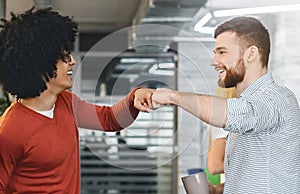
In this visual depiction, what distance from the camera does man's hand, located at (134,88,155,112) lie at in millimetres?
1673

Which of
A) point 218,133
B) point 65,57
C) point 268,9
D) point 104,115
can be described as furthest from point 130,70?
point 65,57

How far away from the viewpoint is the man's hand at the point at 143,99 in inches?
65.9

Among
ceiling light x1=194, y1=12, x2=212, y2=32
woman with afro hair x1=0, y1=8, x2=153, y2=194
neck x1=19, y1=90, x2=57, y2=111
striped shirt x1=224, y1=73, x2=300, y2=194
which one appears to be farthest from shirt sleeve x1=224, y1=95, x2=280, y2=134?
ceiling light x1=194, y1=12, x2=212, y2=32

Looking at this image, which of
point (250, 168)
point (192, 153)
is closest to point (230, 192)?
point (250, 168)

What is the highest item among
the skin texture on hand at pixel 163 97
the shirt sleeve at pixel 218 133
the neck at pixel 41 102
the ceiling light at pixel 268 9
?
the ceiling light at pixel 268 9

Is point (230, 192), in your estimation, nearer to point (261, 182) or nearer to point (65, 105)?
point (261, 182)

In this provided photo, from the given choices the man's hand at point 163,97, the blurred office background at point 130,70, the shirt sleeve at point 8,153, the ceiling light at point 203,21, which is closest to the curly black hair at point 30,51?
the shirt sleeve at point 8,153

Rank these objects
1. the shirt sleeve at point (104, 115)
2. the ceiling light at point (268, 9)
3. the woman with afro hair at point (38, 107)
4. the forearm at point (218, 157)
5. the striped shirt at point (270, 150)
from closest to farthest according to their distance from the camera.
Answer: the striped shirt at point (270, 150) < the woman with afro hair at point (38, 107) < the shirt sleeve at point (104, 115) < the forearm at point (218, 157) < the ceiling light at point (268, 9)

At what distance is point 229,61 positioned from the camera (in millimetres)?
1806

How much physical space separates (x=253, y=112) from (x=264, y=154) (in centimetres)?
19

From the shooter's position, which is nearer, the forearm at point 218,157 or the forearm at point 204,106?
the forearm at point 204,106

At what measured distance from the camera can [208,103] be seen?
1.56 metres

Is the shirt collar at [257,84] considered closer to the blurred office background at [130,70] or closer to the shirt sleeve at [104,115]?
the shirt sleeve at [104,115]

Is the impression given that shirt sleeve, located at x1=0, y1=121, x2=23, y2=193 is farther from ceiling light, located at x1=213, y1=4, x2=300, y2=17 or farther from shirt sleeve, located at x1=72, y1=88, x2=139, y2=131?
ceiling light, located at x1=213, y1=4, x2=300, y2=17
